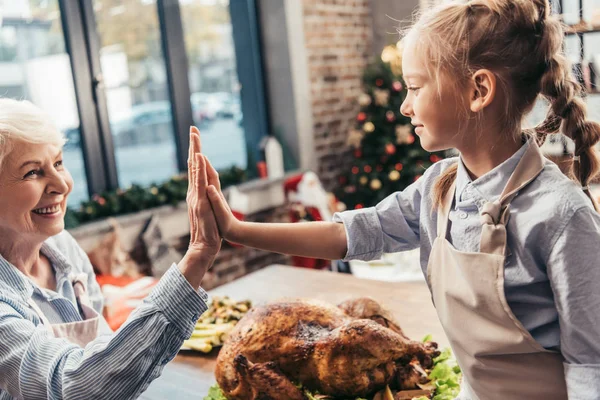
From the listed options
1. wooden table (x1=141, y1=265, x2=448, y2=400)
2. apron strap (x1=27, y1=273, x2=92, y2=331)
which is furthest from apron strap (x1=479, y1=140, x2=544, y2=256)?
apron strap (x1=27, y1=273, x2=92, y2=331)

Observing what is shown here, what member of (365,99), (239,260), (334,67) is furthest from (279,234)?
(334,67)

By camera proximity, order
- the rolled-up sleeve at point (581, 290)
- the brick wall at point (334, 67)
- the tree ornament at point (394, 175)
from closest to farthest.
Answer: the rolled-up sleeve at point (581, 290), the tree ornament at point (394, 175), the brick wall at point (334, 67)

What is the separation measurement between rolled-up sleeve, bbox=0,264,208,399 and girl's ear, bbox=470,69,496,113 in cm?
61

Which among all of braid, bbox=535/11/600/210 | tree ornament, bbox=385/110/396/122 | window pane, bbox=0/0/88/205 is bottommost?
tree ornament, bbox=385/110/396/122

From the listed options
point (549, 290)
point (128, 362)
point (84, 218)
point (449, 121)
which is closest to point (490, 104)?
point (449, 121)

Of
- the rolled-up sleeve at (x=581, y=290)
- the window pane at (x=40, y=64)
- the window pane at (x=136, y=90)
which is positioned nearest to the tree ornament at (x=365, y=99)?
the window pane at (x=136, y=90)

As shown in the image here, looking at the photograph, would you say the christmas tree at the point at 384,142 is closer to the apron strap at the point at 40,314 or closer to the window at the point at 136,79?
the window at the point at 136,79

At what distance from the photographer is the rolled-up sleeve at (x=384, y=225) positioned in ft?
4.18

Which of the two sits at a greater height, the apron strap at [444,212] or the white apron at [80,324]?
the apron strap at [444,212]

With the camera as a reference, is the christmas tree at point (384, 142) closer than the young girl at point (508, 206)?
No

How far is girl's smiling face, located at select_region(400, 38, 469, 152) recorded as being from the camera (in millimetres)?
1037

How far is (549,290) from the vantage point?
3.19 ft

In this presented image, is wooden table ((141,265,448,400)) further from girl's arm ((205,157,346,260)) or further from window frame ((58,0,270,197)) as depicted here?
window frame ((58,0,270,197))

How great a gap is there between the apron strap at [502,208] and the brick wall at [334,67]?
4201mm
